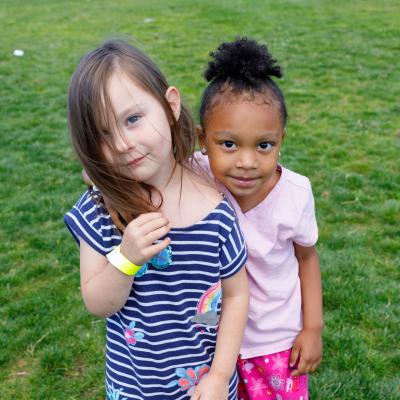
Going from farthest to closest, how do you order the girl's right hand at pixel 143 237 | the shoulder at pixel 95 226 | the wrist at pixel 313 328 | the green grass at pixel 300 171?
1. the green grass at pixel 300 171
2. the wrist at pixel 313 328
3. the shoulder at pixel 95 226
4. the girl's right hand at pixel 143 237

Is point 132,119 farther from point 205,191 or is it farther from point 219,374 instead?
point 219,374

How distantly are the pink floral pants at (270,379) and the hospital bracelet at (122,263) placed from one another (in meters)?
0.64

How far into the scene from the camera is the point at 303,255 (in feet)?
5.68

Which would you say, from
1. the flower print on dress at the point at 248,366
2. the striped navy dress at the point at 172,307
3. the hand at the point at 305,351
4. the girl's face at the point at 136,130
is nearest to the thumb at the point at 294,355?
the hand at the point at 305,351

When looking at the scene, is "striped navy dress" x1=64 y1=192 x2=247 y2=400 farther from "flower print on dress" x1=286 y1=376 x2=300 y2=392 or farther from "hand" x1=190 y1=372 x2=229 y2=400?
"flower print on dress" x1=286 y1=376 x2=300 y2=392

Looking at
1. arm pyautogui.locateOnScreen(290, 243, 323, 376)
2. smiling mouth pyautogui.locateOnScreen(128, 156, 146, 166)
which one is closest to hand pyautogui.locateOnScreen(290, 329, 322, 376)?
arm pyautogui.locateOnScreen(290, 243, 323, 376)

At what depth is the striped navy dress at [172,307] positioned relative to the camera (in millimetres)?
1422

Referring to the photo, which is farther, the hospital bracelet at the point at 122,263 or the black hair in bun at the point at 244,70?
the black hair in bun at the point at 244,70

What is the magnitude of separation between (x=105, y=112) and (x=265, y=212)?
0.56 metres

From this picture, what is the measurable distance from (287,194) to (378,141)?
4.85 meters

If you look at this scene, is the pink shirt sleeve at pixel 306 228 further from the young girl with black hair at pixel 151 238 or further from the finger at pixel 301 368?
the finger at pixel 301 368

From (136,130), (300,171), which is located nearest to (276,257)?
(136,130)

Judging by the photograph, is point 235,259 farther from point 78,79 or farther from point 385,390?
point 385,390

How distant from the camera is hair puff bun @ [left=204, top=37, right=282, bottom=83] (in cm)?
150
